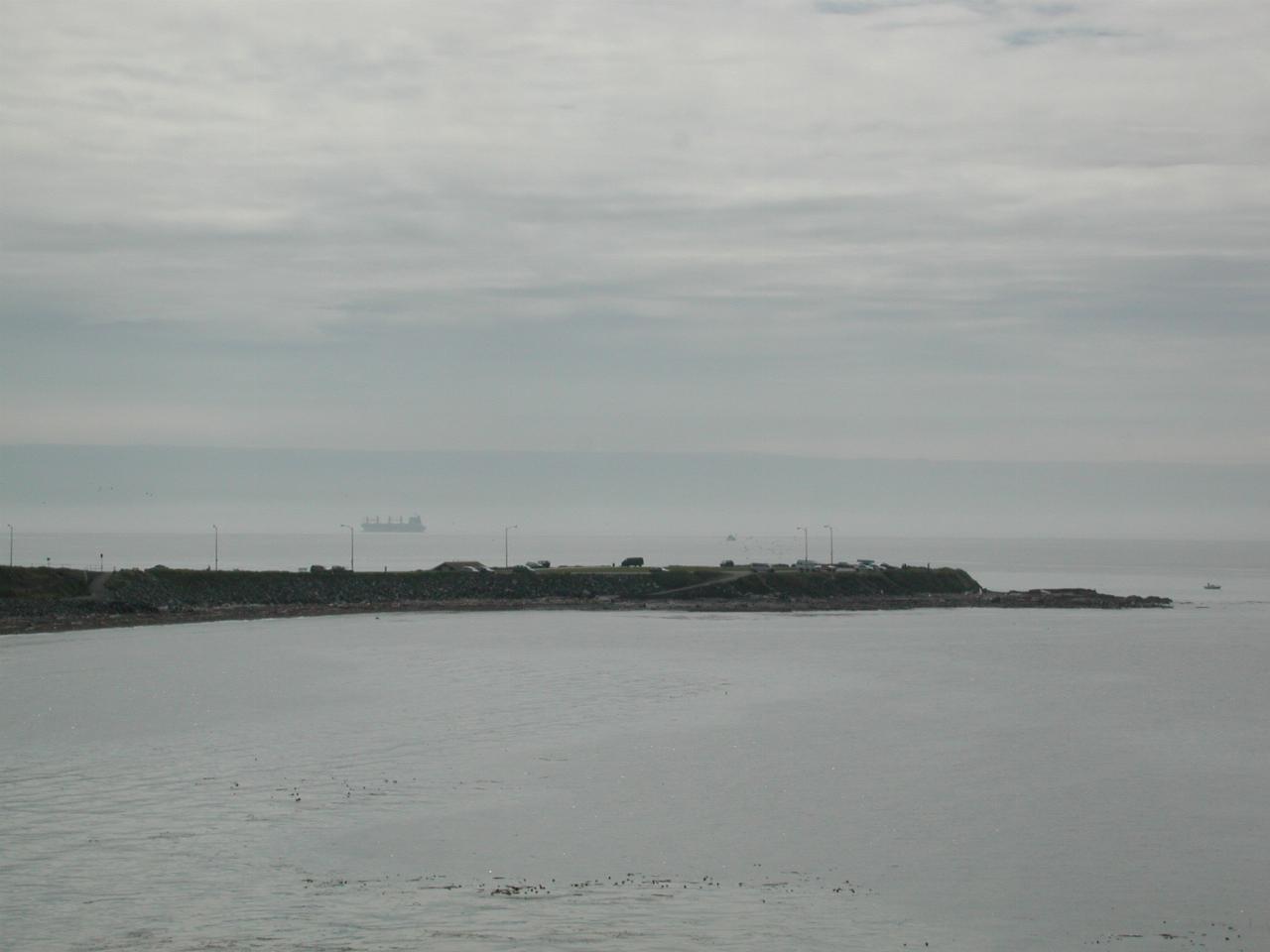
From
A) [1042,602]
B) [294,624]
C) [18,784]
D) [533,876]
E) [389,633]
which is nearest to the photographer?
[533,876]

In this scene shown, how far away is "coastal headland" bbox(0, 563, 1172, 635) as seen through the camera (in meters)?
105

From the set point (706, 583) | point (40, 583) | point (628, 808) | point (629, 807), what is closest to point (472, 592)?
point (706, 583)

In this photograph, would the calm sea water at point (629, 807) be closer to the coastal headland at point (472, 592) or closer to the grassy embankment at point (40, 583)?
the coastal headland at point (472, 592)

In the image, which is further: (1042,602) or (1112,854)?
(1042,602)

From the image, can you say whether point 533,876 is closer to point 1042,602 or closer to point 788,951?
point 788,951

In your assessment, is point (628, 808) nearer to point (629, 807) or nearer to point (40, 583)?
point (629, 807)

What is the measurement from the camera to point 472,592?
130500mm

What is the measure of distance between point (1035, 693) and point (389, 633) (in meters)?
48.7

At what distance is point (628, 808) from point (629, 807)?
5.0 inches

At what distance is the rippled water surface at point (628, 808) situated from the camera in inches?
921

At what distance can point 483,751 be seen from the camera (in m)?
40.9

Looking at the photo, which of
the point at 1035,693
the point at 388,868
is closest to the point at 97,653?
the point at 1035,693

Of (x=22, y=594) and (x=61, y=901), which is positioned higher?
(x=22, y=594)

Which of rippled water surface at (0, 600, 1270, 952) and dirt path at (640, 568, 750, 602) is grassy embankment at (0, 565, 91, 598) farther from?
dirt path at (640, 568, 750, 602)
